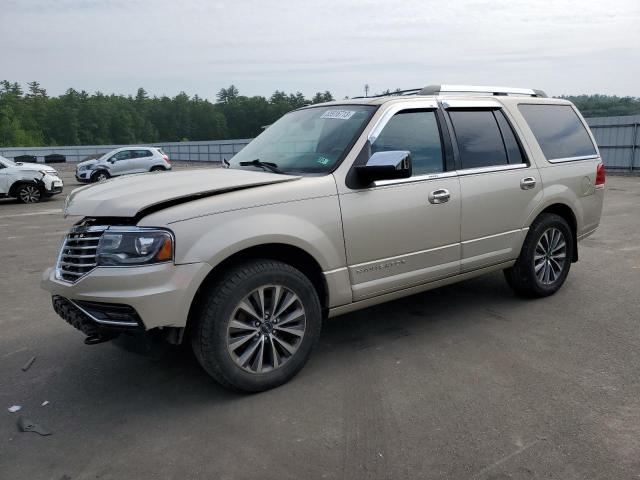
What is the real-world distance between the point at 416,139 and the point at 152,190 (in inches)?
79.4

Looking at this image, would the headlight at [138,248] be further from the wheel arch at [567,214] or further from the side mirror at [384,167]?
the wheel arch at [567,214]

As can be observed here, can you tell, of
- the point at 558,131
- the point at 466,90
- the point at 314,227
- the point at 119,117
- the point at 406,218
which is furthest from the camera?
the point at 119,117

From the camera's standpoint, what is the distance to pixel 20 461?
2.84 m

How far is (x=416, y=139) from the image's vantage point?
4.20 m

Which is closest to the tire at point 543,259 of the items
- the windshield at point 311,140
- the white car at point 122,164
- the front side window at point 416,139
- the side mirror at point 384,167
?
the front side window at point 416,139

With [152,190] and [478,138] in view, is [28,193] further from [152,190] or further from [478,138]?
[478,138]

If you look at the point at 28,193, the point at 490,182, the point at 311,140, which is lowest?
the point at 28,193

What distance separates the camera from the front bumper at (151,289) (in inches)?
119

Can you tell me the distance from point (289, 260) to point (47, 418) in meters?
1.76

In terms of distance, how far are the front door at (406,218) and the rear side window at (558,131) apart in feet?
4.36

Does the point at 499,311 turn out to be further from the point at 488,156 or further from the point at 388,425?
the point at 388,425

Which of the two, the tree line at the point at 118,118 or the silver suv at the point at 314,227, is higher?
the tree line at the point at 118,118

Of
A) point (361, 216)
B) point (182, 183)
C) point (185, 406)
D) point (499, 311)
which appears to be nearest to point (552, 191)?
point (499, 311)

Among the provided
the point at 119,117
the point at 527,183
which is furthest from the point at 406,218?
the point at 119,117
